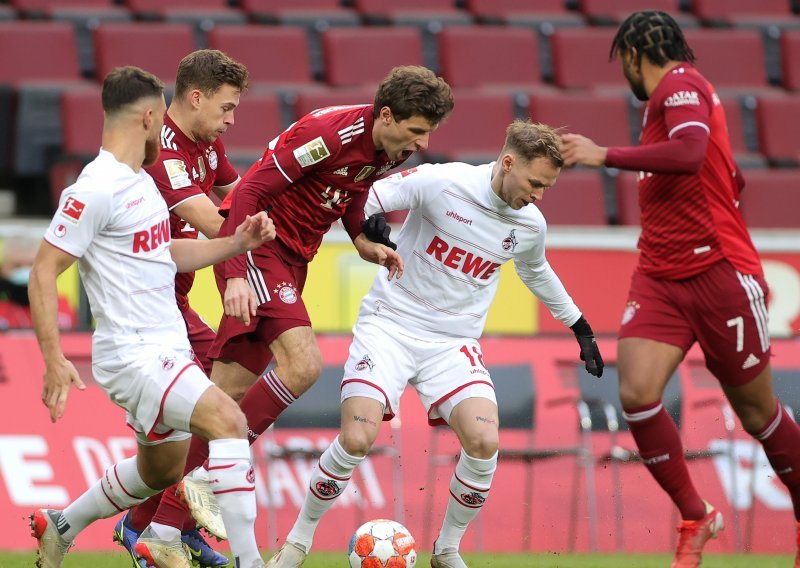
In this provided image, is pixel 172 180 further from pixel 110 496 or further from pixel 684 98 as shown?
pixel 684 98

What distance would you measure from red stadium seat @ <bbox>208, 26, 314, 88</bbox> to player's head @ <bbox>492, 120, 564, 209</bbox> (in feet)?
20.2

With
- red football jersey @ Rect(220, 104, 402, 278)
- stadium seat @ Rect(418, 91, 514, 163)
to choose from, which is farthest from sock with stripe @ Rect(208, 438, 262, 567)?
stadium seat @ Rect(418, 91, 514, 163)

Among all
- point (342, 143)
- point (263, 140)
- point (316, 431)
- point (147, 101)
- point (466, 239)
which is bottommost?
point (316, 431)

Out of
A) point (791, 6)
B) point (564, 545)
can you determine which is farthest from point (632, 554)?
point (791, 6)

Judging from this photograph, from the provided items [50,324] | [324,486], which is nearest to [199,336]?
[324,486]

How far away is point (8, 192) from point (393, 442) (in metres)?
4.88

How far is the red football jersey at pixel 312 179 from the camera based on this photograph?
5.74 metres

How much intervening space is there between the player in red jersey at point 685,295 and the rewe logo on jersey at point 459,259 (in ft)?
2.69

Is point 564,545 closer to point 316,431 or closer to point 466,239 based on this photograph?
point 316,431

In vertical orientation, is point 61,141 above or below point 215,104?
below

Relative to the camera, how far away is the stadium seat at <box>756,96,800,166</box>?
39.8 feet

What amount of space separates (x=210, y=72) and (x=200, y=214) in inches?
27.8

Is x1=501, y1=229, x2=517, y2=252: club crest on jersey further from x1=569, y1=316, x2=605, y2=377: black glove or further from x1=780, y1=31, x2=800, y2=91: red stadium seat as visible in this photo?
x1=780, y1=31, x2=800, y2=91: red stadium seat

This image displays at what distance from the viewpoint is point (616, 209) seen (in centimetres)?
1119
